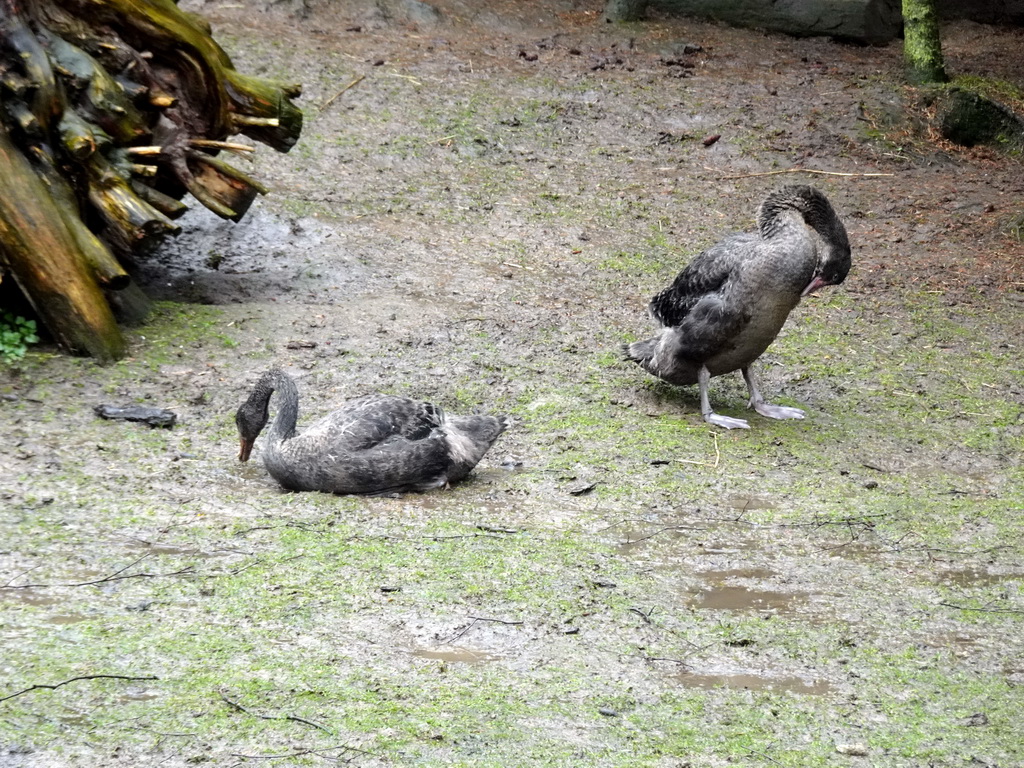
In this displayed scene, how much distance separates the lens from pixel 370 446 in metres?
6.63

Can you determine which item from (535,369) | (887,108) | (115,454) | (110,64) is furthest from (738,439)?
(887,108)

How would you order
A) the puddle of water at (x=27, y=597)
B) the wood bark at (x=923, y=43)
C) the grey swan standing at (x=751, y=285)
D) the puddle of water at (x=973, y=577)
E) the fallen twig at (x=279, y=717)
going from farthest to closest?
the wood bark at (x=923, y=43) → the grey swan standing at (x=751, y=285) → the puddle of water at (x=973, y=577) → the puddle of water at (x=27, y=597) → the fallen twig at (x=279, y=717)

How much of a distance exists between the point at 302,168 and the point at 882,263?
5.77m

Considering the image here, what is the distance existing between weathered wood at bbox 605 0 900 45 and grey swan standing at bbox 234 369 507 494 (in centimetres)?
1180

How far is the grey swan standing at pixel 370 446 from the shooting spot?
660 centimetres

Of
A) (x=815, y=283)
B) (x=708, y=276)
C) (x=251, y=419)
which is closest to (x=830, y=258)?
(x=815, y=283)

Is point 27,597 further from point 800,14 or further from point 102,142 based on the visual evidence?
point 800,14

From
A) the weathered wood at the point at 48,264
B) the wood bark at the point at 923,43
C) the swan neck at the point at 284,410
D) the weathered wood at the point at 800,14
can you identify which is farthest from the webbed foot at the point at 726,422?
the weathered wood at the point at 800,14

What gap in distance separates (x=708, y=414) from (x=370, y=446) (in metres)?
2.70

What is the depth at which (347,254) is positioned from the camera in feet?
34.8

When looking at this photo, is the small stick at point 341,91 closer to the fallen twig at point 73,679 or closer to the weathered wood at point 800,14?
the weathered wood at point 800,14

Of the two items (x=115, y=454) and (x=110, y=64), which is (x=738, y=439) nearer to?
(x=115, y=454)

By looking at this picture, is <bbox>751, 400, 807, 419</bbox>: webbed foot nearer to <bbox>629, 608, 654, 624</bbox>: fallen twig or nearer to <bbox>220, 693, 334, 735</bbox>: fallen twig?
<bbox>629, 608, 654, 624</bbox>: fallen twig

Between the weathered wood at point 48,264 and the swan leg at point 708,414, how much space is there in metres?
4.09
